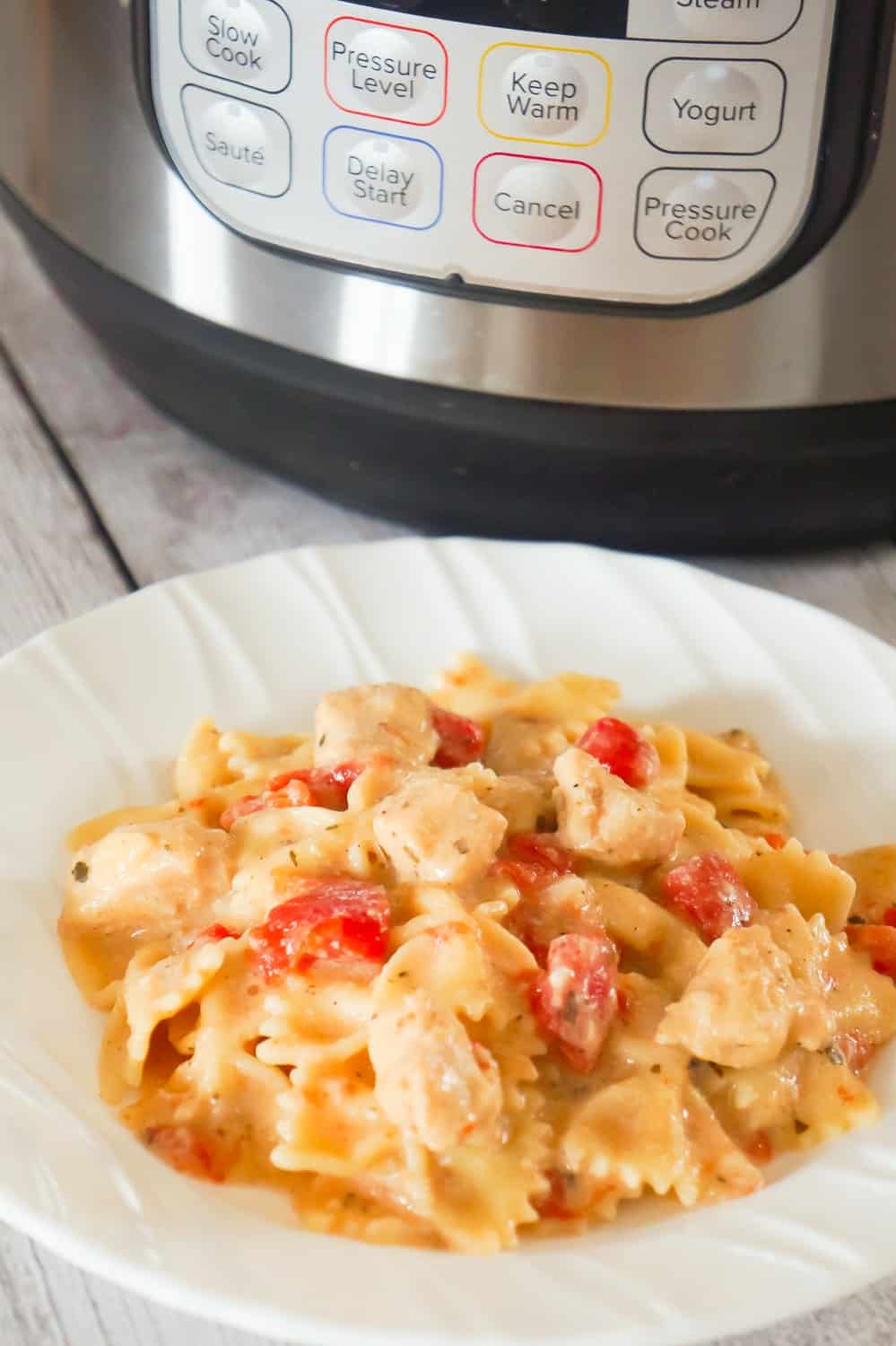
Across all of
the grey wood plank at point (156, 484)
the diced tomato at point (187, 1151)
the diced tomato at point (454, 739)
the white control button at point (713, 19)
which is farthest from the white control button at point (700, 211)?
the diced tomato at point (187, 1151)

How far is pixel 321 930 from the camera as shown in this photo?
1.02 metres

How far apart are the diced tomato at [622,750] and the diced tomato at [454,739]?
87 mm

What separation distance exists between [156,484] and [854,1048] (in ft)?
3.45

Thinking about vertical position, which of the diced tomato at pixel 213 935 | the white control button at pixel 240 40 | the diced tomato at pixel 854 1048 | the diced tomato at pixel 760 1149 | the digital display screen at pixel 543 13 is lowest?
the diced tomato at pixel 760 1149

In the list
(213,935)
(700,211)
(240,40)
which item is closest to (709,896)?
(213,935)

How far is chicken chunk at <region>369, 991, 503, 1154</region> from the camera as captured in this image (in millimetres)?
926

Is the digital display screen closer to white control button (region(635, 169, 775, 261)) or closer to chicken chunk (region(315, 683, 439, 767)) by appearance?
white control button (region(635, 169, 775, 261))

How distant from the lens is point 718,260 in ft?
4.24

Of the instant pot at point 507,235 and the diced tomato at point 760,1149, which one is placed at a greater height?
the instant pot at point 507,235

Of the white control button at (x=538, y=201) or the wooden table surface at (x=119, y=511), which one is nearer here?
the white control button at (x=538, y=201)

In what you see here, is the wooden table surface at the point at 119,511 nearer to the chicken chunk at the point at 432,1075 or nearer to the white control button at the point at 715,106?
the white control button at the point at 715,106

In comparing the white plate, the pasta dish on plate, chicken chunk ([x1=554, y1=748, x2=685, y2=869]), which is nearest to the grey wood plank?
the white plate

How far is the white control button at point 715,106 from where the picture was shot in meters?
1.20

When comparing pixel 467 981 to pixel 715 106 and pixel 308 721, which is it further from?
pixel 715 106
